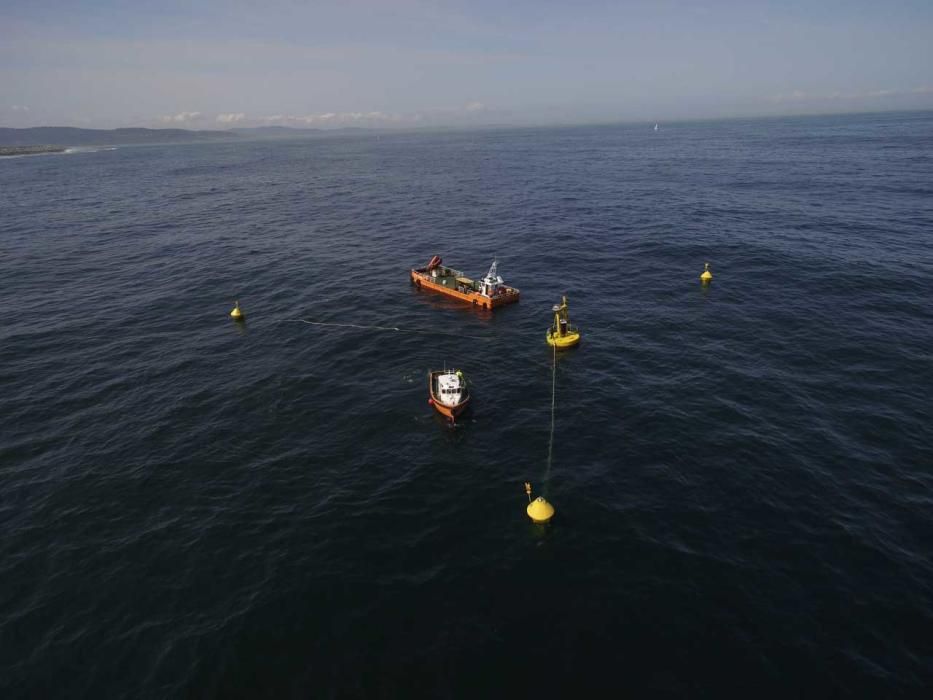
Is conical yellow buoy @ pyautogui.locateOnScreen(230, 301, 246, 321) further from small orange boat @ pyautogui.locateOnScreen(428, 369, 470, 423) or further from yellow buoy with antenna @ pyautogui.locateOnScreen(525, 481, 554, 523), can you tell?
yellow buoy with antenna @ pyautogui.locateOnScreen(525, 481, 554, 523)

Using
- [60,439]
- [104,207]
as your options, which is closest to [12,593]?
[60,439]

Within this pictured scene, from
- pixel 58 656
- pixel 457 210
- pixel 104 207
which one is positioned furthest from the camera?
pixel 104 207

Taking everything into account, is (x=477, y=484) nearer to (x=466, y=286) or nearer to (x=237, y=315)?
(x=466, y=286)

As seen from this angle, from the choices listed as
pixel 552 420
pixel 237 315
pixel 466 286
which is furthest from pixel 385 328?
pixel 552 420

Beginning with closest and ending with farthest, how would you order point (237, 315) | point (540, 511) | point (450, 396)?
point (540, 511) < point (450, 396) < point (237, 315)

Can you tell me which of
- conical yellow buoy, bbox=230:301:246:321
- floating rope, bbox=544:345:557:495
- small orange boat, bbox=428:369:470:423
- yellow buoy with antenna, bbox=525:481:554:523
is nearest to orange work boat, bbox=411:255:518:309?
floating rope, bbox=544:345:557:495

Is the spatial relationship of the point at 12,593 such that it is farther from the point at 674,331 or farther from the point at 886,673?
the point at 674,331
